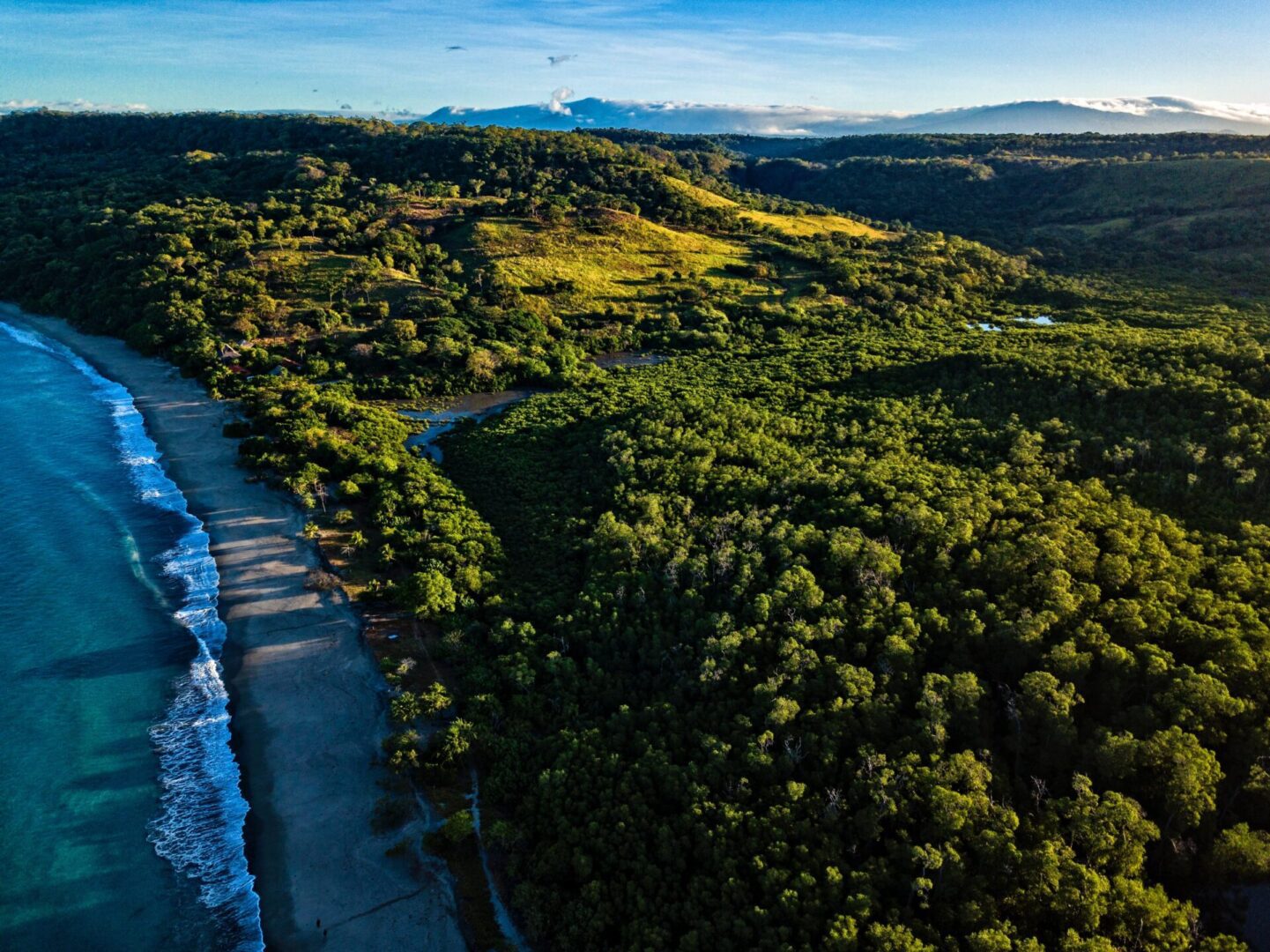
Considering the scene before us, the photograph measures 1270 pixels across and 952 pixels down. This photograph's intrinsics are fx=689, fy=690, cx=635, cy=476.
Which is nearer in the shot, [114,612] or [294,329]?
[114,612]

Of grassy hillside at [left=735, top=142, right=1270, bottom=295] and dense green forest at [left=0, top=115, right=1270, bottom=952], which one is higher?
grassy hillside at [left=735, top=142, right=1270, bottom=295]

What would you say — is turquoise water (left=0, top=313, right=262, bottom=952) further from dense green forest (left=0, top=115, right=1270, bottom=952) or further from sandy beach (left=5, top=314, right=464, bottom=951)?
dense green forest (left=0, top=115, right=1270, bottom=952)

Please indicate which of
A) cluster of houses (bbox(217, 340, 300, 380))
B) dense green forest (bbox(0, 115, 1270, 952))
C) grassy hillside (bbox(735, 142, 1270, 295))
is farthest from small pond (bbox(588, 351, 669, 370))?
grassy hillside (bbox(735, 142, 1270, 295))

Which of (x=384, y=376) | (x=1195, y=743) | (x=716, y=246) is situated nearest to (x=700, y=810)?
(x=1195, y=743)

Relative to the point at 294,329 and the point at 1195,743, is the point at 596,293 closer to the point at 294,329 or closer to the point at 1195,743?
the point at 294,329

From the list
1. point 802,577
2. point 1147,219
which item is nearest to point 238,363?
point 802,577

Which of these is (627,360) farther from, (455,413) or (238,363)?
(238,363)

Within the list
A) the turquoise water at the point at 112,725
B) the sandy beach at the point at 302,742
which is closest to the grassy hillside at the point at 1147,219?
the sandy beach at the point at 302,742
